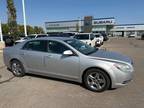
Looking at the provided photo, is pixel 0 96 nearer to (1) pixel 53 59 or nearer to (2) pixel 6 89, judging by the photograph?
(2) pixel 6 89

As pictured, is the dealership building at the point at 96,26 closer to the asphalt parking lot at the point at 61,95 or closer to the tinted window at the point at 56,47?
the tinted window at the point at 56,47

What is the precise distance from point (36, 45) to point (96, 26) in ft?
238

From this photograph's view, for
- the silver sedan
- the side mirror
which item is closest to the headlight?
the silver sedan

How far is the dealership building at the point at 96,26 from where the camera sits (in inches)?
2956

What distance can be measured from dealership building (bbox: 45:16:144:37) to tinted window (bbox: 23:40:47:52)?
6584cm

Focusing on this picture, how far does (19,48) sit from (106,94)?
3.75 metres

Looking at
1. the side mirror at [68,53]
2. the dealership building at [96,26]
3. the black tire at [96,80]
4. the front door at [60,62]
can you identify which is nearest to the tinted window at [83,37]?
the front door at [60,62]

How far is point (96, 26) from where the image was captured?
77.6 meters

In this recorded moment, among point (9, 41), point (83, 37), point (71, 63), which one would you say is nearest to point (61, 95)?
point (71, 63)

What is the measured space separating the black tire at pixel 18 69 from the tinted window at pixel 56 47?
1.54 m

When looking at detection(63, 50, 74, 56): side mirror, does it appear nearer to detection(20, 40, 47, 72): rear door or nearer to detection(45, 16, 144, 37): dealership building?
detection(20, 40, 47, 72): rear door

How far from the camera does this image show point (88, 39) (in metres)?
18.7

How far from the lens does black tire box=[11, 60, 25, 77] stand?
7121mm

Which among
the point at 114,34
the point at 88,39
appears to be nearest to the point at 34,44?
the point at 88,39
